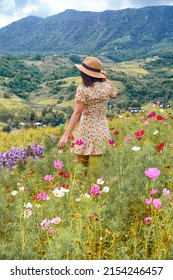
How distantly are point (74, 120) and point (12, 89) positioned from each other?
159m

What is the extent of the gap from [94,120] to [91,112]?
13cm

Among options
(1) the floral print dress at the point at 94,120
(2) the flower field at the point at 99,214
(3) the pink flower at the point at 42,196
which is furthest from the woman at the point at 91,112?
(3) the pink flower at the point at 42,196

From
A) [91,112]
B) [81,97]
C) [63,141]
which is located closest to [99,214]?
[63,141]

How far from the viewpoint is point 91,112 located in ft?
18.8

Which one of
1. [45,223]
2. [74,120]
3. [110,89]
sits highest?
[110,89]

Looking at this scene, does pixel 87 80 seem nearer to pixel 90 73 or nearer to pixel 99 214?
pixel 90 73

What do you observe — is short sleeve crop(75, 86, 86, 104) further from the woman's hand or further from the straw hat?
the woman's hand

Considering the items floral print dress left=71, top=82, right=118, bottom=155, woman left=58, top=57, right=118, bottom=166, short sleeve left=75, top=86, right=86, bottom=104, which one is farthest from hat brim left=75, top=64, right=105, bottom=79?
short sleeve left=75, top=86, right=86, bottom=104

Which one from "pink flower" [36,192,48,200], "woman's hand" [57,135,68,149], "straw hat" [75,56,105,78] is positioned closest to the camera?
"pink flower" [36,192,48,200]

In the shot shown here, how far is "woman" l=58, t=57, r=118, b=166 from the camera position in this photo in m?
5.50

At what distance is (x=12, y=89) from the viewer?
161000mm

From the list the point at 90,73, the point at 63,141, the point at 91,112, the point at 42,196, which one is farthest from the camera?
the point at 91,112
